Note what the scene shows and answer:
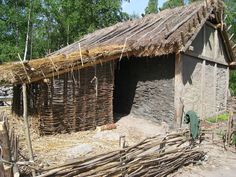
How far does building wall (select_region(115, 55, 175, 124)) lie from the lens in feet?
33.0

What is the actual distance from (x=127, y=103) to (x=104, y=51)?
121 inches

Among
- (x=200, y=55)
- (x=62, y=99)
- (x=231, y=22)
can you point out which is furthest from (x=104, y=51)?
(x=231, y=22)

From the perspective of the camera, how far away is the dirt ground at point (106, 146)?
646cm

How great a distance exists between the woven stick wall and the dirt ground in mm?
349

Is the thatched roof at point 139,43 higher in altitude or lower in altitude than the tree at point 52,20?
lower

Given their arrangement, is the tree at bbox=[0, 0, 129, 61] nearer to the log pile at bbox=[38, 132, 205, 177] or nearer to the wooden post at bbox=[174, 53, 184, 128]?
the wooden post at bbox=[174, 53, 184, 128]

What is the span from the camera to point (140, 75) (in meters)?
11.1

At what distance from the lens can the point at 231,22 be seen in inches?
946

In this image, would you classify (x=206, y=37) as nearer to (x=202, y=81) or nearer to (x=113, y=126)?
(x=202, y=81)

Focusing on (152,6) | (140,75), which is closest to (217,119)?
(140,75)

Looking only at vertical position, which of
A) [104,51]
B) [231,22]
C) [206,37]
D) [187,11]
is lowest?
[104,51]

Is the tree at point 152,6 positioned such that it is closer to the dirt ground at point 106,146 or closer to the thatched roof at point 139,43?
the thatched roof at point 139,43

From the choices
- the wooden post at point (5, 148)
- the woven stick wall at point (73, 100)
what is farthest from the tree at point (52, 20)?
the wooden post at point (5, 148)

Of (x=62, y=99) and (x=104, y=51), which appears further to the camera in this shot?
(x=104, y=51)
